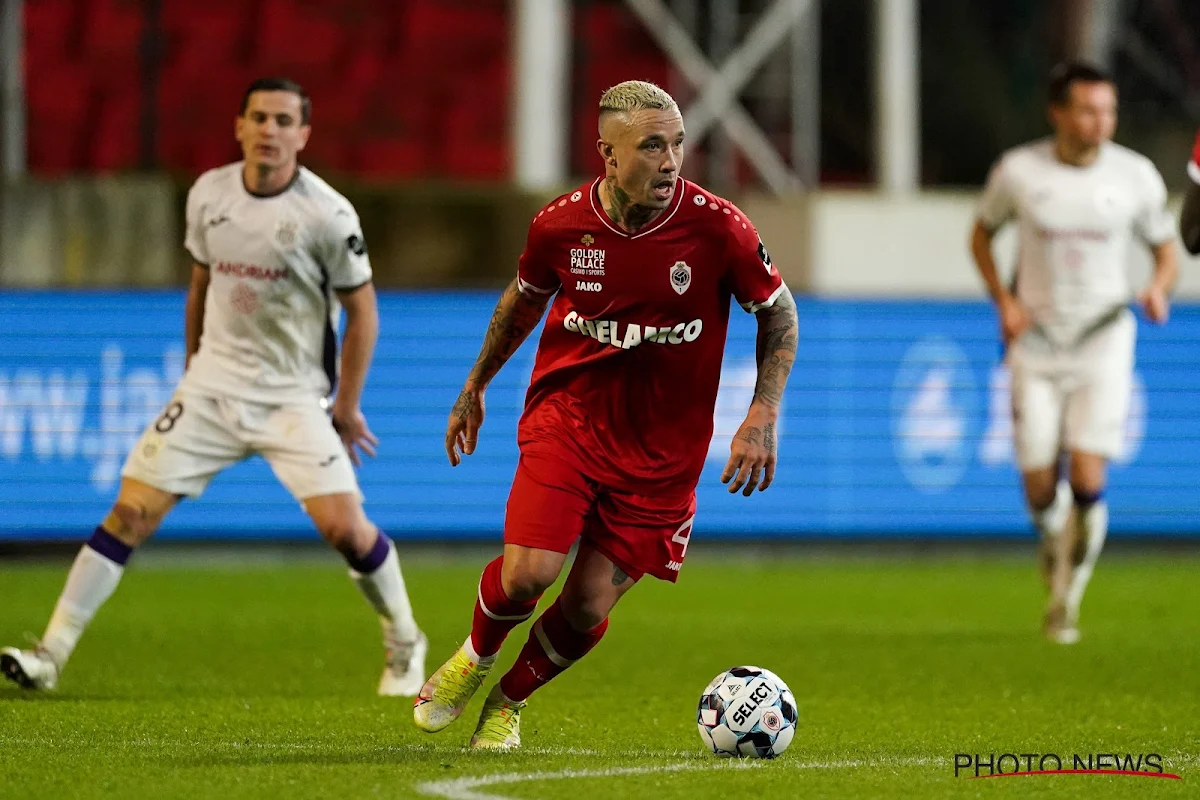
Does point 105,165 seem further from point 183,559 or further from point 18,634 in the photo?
point 18,634

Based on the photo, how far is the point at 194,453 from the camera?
320 inches

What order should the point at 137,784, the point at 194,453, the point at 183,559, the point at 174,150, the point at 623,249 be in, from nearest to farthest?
the point at 137,784, the point at 623,249, the point at 194,453, the point at 183,559, the point at 174,150

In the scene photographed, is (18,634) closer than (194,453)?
No

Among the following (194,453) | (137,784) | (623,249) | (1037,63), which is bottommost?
(137,784)

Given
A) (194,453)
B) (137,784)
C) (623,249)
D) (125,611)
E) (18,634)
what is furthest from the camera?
(125,611)

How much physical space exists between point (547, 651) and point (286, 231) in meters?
2.34

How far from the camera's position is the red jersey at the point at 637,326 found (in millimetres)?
6191

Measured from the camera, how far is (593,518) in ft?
20.9

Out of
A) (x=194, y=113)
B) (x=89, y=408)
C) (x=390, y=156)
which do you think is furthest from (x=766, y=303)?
(x=194, y=113)

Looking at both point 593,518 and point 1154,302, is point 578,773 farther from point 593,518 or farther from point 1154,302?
point 1154,302

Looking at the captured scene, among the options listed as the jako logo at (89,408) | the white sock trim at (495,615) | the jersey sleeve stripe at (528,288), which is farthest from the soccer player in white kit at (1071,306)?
the jako logo at (89,408)

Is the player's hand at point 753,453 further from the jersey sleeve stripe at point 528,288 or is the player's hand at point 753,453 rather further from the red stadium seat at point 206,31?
the red stadium seat at point 206,31

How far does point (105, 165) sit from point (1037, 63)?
7699mm

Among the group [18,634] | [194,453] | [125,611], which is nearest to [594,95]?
[125,611]
